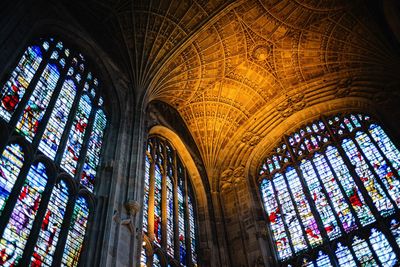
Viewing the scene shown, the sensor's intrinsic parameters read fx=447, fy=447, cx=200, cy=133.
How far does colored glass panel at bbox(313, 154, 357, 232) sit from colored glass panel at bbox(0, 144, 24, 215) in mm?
9873

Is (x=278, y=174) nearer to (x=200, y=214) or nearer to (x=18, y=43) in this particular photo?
(x=200, y=214)

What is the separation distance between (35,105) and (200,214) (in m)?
7.82

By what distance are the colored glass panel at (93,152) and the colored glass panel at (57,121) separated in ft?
3.30

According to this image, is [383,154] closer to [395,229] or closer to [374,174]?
[374,174]

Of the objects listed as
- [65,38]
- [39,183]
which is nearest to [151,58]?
[65,38]

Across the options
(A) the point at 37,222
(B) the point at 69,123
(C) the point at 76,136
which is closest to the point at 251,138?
(C) the point at 76,136

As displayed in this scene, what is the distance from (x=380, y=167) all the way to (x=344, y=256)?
3.34 m

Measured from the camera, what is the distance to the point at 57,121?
38.8 feet

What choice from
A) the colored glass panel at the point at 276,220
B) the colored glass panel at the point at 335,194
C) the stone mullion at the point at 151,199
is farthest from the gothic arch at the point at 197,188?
the colored glass panel at the point at 335,194

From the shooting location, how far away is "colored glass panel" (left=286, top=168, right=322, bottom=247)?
14552 millimetres


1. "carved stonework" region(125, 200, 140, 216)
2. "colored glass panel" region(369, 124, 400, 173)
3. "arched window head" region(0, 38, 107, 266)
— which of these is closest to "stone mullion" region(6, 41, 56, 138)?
"arched window head" region(0, 38, 107, 266)

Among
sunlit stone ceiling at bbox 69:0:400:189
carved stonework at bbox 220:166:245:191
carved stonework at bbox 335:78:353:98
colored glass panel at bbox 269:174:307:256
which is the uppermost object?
sunlit stone ceiling at bbox 69:0:400:189

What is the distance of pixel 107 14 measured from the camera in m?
15.6

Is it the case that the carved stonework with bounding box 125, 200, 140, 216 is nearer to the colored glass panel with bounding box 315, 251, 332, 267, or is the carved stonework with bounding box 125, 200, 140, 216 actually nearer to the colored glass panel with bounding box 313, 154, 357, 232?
the colored glass panel with bounding box 315, 251, 332, 267
